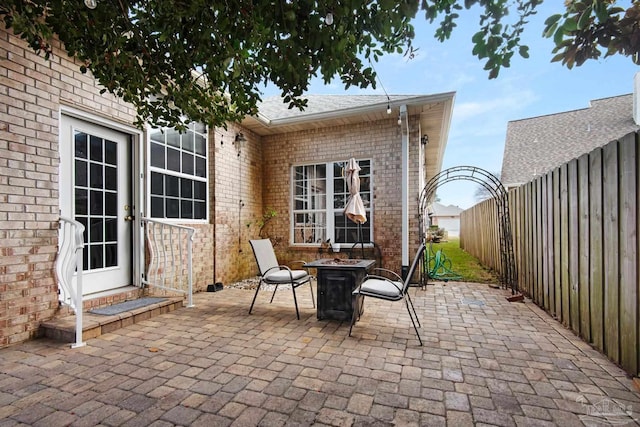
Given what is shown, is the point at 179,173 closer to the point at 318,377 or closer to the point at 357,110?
the point at 357,110

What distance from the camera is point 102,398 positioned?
6.43ft

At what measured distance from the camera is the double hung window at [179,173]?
4574 mm

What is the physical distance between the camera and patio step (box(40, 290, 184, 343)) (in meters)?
2.95

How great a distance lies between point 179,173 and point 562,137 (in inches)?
665

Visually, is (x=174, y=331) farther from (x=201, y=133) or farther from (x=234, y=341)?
(x=201, y=133)

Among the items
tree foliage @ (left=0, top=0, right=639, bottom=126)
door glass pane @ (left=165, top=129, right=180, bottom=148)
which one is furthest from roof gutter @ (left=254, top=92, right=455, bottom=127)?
tree foliage @ (left=0, top=0, right=639, bottom=126)

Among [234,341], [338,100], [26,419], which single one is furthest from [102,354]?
[338,100]

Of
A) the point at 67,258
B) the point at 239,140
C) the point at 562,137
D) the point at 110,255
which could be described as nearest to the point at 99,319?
the point at 67,258

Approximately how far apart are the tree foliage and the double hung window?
1588 millimetres

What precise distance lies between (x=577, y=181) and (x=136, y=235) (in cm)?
538

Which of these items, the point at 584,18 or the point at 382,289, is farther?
the point at 382,289

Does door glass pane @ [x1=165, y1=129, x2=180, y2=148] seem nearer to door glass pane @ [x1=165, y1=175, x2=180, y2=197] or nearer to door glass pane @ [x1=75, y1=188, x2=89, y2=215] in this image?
door glass pane @ [x1=165, y1=175, x2=180, y2=197]

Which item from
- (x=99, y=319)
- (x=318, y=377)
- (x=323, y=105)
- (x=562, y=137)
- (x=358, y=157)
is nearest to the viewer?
(x=318, y=377)

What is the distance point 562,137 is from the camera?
1408 centimetres
